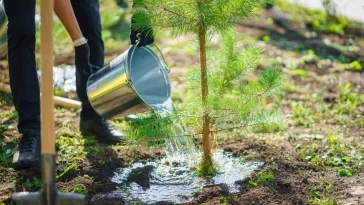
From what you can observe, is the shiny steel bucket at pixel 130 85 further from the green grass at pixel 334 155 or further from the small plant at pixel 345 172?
the small plant at pixel 345 172

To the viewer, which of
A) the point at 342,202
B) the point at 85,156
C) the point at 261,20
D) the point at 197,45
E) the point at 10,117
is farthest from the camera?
the point at 261,20

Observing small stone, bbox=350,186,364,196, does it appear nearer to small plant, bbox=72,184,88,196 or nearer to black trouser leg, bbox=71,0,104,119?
small plant, bbox=72,184,88,196

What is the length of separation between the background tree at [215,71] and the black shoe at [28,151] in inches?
25.4

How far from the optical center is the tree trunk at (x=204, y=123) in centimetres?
384

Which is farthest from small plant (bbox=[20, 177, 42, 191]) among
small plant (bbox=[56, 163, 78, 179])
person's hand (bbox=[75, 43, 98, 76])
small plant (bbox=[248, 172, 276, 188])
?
small plant (bbox=[248, 172, 276, 188])

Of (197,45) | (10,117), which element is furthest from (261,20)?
(197,45)

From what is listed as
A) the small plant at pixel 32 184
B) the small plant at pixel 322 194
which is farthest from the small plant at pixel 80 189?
the small plant at pixel 322 194

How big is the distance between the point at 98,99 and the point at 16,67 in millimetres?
505

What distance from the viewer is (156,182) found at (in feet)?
13.2

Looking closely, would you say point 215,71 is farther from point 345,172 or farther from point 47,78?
point 47,78

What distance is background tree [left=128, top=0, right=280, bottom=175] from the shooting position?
3.70 meters

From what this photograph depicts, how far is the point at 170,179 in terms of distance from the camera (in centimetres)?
406

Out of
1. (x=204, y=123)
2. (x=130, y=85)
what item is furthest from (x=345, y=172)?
(x=130, y=85)

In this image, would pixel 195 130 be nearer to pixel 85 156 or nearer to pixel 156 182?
pixel 156 182
